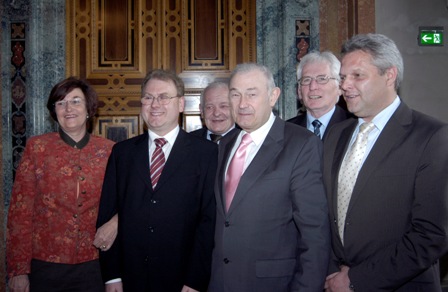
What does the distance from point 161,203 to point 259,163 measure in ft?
1.92

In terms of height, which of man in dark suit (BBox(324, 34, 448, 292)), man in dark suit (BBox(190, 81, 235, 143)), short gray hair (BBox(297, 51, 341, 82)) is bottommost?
man in dark suit (BBox(324, 34, 448, 292))

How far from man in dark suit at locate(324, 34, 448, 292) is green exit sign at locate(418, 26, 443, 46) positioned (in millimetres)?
2499

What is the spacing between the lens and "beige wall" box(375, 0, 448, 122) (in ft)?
13.9

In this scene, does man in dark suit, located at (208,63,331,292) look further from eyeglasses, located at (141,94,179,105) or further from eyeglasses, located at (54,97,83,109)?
eyeglasses, located at (54,97,83,109)

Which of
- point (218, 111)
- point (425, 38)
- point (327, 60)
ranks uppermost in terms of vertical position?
point (425, 38)

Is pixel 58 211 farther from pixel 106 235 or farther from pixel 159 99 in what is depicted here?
pixel 159 99

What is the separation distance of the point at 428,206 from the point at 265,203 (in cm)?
69

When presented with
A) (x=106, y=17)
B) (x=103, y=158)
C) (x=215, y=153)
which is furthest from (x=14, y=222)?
(x=106, y=17)

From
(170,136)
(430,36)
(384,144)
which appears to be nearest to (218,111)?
(170,136)

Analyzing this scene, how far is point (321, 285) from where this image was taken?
1.96 meters

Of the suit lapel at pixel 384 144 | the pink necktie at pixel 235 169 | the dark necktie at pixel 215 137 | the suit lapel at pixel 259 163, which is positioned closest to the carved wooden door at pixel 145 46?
the dark necktie at pixel 215 137

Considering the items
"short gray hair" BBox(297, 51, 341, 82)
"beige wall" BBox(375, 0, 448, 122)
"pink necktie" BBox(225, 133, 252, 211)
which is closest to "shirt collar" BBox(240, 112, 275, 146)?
"pink necktie" BBox(225, 133, 252, 211)

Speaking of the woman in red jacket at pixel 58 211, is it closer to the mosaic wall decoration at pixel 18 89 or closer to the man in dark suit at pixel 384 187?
the man in dark suit at pixel 384 187

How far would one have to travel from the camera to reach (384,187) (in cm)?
193
